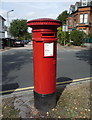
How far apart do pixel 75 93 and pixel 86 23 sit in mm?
30208

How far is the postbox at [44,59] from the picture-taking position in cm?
260

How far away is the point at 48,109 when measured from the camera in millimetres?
2928

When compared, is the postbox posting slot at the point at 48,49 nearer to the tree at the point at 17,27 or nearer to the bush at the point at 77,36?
the bush at the point at 77,36

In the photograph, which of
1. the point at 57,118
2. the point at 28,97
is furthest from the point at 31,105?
the point at 57,118

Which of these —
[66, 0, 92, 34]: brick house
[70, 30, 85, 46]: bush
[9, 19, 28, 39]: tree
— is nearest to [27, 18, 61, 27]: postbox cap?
[70, 30, 85, 46]: bush

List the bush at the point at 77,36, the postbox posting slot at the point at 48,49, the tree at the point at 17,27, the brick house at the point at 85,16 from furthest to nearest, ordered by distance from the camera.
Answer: the tree at the point at 17,27 < the brick house at the point at 85,16 < the bush at the point at 77,36 < the postbox posting slot at the point at 48,49

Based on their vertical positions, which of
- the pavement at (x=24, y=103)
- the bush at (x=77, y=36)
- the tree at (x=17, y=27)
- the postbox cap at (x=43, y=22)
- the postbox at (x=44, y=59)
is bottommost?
the pavement at (x=24, y=103)

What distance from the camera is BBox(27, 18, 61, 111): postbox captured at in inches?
102

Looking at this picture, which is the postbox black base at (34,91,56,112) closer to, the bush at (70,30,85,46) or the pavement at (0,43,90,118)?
the pavement at (0,43,90,118)

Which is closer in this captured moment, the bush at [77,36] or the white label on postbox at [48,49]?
the white label on postbox at [48,49]

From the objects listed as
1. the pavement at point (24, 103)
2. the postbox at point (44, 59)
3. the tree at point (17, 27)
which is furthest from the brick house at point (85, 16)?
the postbox at point (44, 59)

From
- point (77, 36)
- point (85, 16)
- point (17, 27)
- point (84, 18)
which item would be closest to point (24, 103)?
point (77, 36)

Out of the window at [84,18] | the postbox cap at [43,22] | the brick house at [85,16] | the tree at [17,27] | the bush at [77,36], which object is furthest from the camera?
the tree at [17,27]

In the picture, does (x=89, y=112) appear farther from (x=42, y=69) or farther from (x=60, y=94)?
(x=42, y=69)
